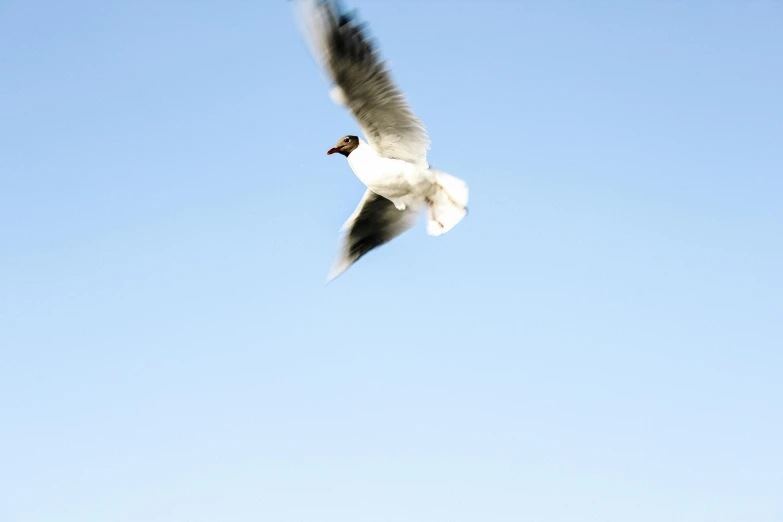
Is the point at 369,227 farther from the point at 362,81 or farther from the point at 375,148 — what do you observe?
the point at 362,81

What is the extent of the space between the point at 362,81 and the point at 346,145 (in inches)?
46.9

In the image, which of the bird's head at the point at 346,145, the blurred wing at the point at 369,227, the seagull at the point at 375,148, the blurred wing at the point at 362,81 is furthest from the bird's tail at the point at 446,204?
the bird's head at the point at 346,145

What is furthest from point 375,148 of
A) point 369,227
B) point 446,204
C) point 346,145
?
point 369,227

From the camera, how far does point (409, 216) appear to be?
29.1 ft

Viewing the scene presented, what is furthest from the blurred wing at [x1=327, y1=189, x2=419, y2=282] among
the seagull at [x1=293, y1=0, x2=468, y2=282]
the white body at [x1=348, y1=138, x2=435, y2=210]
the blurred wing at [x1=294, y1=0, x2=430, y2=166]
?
the blurred wing at [x1=294, y1=0, x2=430, y2=166]

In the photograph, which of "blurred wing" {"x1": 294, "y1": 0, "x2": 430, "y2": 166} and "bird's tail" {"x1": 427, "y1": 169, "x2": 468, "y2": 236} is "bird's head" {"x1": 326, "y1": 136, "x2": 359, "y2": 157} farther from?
"bird's tail" {"x1": 427, "y1": 169, "x2": 468, "y2": 236}

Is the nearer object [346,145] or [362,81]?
[362,81]

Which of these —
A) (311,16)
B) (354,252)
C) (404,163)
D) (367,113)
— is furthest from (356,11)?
(354,252)

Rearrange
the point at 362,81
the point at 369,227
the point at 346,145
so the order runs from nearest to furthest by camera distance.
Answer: the point at 362,81, the point at 346,145, the point at 369,227

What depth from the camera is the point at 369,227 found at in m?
9.13

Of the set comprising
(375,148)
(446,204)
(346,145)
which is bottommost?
(446,204)

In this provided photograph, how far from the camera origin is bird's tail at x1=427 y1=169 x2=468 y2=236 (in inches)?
319

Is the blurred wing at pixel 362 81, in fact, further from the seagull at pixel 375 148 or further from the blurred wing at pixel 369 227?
the blurred wing at pixel 369 227

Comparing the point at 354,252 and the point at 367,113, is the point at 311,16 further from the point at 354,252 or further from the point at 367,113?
the point at 354,252
